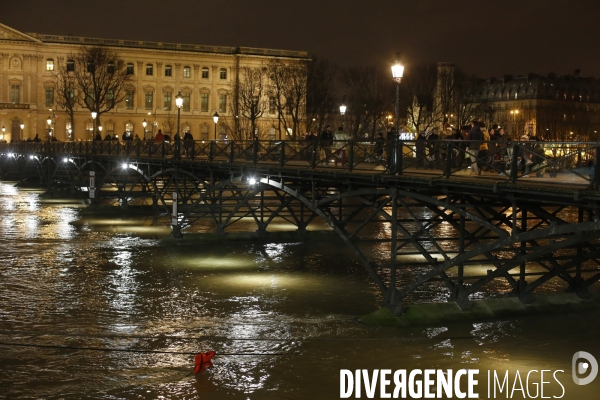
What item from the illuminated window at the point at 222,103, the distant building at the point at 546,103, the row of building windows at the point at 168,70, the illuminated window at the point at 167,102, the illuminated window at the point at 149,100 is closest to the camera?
the distant building at the point at 546,103

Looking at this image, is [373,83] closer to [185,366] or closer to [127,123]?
[127,123]

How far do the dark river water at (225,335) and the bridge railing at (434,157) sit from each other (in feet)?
12.8

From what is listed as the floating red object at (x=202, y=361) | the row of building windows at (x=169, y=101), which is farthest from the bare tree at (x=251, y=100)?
the floating red object at (x=202, y=361)

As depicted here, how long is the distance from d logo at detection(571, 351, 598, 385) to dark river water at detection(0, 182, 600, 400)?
186mm

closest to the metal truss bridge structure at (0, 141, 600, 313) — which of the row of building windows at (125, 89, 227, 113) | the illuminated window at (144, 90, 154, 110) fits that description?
the row of building windows at (125, 89, 227, 113)

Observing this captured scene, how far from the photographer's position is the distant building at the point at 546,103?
136 metres

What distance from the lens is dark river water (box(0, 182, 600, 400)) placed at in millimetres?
18188

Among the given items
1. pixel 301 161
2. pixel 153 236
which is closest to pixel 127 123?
pixel 153 236

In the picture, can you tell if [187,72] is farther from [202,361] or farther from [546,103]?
[202,361]

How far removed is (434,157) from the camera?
72.3ft

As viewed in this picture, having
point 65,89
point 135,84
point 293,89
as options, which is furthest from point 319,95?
point 135,84

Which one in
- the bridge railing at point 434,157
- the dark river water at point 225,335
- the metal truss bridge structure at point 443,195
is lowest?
the dark river water at point 225,335

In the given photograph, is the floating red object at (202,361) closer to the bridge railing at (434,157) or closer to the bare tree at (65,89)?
the bridge railing at (434,157)

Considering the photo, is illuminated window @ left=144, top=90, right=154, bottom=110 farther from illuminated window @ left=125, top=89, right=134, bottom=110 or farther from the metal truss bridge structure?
the metal truss bridge structure
